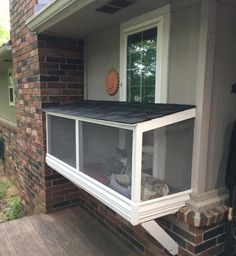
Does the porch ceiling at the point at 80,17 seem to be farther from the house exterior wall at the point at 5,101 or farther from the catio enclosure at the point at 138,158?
the house exterior wall at the point at 5,101

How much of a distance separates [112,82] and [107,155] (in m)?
1.00

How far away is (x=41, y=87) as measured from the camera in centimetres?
344

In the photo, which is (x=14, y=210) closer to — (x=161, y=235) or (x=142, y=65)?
(x=161, y=235)

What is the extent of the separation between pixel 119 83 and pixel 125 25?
23.1 inches

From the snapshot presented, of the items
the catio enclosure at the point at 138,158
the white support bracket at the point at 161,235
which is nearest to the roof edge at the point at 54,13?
the catio enclosure at the point at 138,158

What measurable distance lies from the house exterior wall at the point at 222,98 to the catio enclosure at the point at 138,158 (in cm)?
19

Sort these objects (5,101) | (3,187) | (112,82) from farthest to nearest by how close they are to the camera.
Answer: (5,101), (3,187), (112,82)

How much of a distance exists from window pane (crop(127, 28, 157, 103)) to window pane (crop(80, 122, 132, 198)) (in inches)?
22.2

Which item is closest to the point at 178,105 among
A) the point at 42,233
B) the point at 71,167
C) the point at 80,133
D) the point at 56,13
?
the point at 80,133

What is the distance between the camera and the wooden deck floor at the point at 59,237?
2.87 meters

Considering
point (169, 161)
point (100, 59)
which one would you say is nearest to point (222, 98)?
point (169, 161)

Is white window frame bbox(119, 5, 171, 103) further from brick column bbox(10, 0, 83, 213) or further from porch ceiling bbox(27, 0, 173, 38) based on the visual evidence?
brick column bbox(10, 0, 83, 213)

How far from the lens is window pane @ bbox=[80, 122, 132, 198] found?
1958mm

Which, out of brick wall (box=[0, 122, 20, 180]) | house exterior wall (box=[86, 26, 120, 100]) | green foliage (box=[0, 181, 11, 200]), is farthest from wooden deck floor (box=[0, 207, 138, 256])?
brick wall (box=[0, 122, 20, 180])
